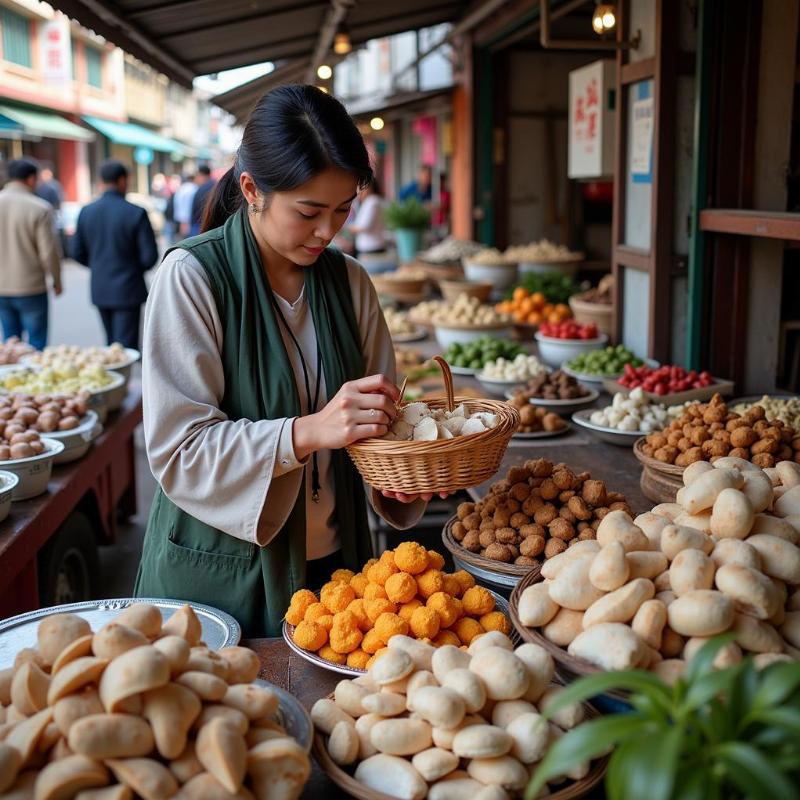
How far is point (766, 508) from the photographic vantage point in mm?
1775

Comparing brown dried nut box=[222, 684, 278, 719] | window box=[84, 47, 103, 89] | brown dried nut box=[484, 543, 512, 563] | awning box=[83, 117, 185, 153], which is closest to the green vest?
brown dried nut box=[484, 543, 512, 563]

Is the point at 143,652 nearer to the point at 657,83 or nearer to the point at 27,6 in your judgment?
the point at 657,83

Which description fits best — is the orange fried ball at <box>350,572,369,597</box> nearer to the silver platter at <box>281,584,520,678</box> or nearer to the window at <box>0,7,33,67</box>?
the silver platter at <box>281,584,520,678</box>

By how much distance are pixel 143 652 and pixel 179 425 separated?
73 centimetres

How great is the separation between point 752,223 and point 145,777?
3.24 m

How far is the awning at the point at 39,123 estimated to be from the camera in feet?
70.5

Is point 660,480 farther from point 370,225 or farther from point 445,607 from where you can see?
point 370,225

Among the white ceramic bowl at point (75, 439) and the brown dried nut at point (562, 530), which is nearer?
the brown dried nut at point (562, 530)

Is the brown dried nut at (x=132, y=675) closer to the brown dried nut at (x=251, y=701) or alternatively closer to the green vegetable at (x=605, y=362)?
the brown dried nut at (x=251, y=701)

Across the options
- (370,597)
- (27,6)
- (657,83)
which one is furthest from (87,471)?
(27,6)

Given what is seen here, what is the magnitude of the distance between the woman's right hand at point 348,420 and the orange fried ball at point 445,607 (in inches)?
14.3

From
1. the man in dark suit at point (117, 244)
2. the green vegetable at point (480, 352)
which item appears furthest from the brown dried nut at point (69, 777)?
the man in dark suit at point (117, 244)

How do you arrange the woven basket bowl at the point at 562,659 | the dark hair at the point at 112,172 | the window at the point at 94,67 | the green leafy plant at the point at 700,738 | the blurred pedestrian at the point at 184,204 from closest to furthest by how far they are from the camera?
the green leafy plant at the point at 700,738 < the woven basket bowl at the point at 562,659 < the dark hair at the point at 112,172 < the blurred pedestrian at the point at 184,204 < the window at the point at 94,67

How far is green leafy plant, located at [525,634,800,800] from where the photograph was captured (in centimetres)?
97
